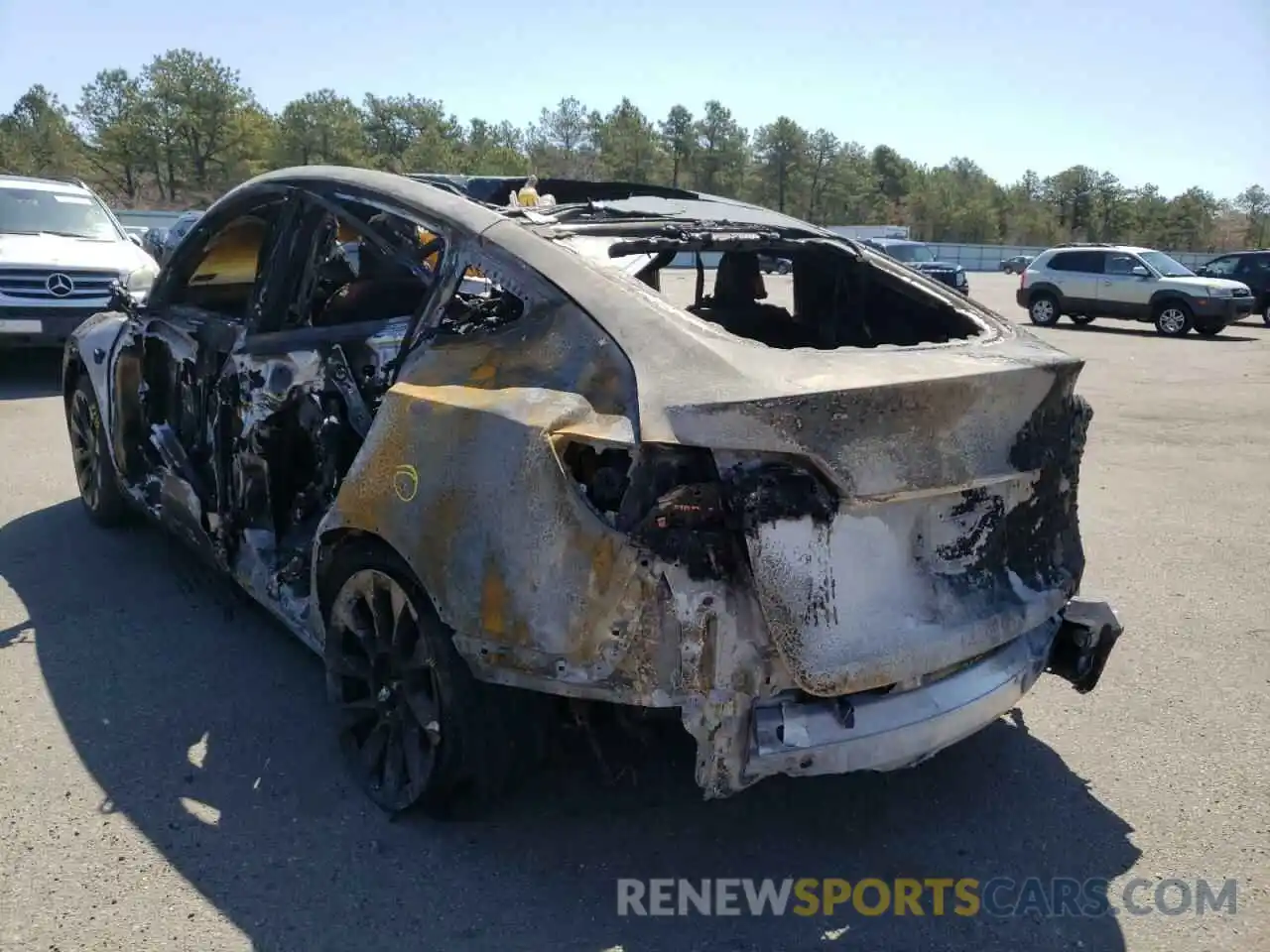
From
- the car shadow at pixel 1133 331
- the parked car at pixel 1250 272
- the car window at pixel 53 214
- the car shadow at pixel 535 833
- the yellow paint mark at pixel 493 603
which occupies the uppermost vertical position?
the car window at pixel 53 214

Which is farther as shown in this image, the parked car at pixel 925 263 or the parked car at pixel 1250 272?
the parked car at pixel 925 263

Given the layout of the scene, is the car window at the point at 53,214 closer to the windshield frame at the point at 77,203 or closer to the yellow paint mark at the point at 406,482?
the windshield frame at the point at 77,203

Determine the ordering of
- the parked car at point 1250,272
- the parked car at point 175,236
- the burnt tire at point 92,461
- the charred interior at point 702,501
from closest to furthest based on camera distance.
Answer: the charred interior at point 702,501, the parked car at point 175,236, the burnt tire at point 92,461, the parked car at point 1250,272

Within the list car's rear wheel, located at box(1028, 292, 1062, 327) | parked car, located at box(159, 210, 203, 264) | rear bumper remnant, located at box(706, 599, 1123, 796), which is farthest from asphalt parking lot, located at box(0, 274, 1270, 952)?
car's rear wheel, located at box(1028, 292, 1062, 327)

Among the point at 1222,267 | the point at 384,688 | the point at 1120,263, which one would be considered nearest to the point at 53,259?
the point at 384,688

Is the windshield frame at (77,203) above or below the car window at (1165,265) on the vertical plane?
above

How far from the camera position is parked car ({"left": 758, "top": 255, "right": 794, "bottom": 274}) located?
13.0 ft

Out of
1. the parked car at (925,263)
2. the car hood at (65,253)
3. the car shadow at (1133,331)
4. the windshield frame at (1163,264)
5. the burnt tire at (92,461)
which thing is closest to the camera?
the burnt tire at (92,461)

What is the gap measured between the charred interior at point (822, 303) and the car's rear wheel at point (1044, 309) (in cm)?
1945

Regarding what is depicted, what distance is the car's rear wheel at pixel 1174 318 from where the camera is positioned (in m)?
20.0

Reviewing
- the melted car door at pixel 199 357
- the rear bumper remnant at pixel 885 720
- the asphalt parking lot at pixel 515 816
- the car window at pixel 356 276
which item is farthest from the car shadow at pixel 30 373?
the rear bumper remnant at pixel 885 720

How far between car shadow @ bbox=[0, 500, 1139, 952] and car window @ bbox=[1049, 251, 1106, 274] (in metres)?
19.9

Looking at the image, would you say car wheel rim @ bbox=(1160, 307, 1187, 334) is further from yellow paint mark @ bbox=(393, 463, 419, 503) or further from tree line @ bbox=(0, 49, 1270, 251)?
tree line @ bbox=(0, 49, 1270, 251)

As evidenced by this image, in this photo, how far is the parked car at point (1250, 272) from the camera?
22.4m
